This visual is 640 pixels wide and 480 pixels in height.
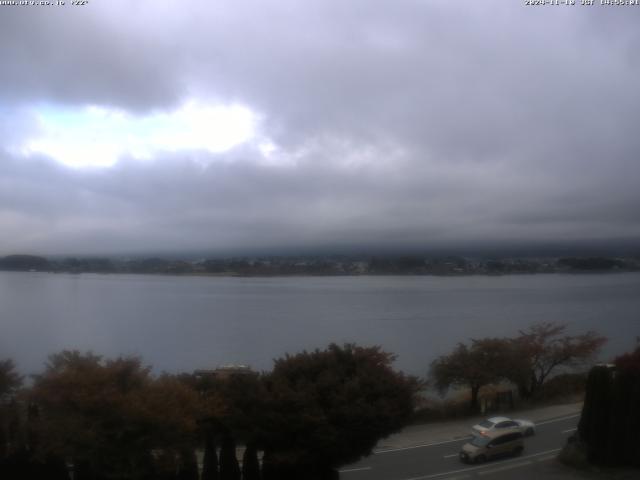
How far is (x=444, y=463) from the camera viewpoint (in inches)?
608

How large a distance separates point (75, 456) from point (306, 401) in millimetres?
4129

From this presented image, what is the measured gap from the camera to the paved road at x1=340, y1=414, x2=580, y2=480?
555 inches

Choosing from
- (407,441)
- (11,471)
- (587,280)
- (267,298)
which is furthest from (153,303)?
(587,280)

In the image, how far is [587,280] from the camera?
120250 mm

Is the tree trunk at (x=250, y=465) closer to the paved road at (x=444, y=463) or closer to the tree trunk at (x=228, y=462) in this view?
the tree trunk at (x=228, y=462)

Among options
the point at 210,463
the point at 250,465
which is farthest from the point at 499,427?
the point at 210,463

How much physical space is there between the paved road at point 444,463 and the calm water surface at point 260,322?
1330 centimetres

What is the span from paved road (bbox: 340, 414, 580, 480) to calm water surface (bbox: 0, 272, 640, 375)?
524 inches

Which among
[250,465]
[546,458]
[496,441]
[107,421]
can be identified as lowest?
[546,458]

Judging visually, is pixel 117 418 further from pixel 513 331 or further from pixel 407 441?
pixel 513 331

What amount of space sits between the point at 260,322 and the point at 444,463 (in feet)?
117

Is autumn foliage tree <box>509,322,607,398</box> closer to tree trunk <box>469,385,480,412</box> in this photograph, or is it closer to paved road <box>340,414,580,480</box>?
tree trunk <box>469,385,480,412</box>

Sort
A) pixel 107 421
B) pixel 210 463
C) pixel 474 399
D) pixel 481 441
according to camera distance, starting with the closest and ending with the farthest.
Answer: pixel 107 421 → pixel 210 463 → pixel 481 441 → pixel 474 399

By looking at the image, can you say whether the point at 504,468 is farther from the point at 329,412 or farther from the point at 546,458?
the point at 329,412
